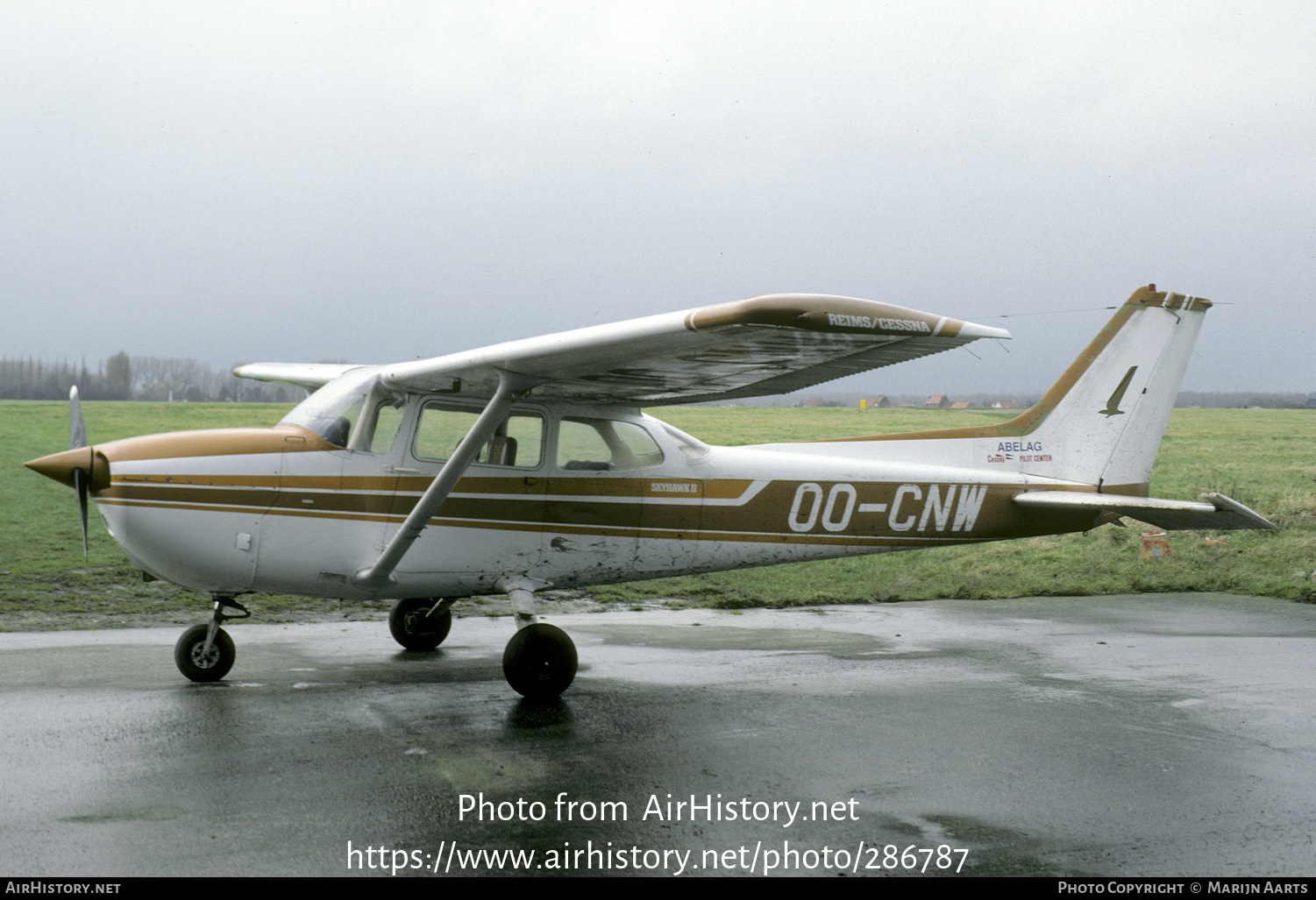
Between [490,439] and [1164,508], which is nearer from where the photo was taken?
[490,439]

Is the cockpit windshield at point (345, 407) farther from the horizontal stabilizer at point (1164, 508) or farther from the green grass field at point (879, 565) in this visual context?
the horizontal stabilizer at point (1164, 508)

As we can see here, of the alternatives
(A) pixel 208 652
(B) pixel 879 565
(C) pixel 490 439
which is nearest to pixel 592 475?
(C) pixel 490 439

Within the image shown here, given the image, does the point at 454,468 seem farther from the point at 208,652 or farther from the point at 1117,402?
the point at 1117,402

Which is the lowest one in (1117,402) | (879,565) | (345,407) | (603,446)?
(879,565)

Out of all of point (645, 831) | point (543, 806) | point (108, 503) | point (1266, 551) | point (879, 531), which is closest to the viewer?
point (645, 831)

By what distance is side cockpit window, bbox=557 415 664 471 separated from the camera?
23.7ft

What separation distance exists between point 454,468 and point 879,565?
9.34 metres

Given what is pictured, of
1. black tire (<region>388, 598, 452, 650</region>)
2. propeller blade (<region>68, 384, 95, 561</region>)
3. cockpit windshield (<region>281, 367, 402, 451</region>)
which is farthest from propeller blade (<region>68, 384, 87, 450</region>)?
black tire (<region>388, 598, 452, 650</region>)

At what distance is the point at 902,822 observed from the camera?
4.28m

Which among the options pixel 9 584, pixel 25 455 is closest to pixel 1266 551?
pixel 9 584

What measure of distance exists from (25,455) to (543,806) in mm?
19215

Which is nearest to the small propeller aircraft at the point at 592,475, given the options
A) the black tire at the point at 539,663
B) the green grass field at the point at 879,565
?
the black tire at the point at 539,663

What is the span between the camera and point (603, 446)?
24.2 ft

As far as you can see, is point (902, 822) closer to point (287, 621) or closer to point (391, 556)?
point (391, 556)
